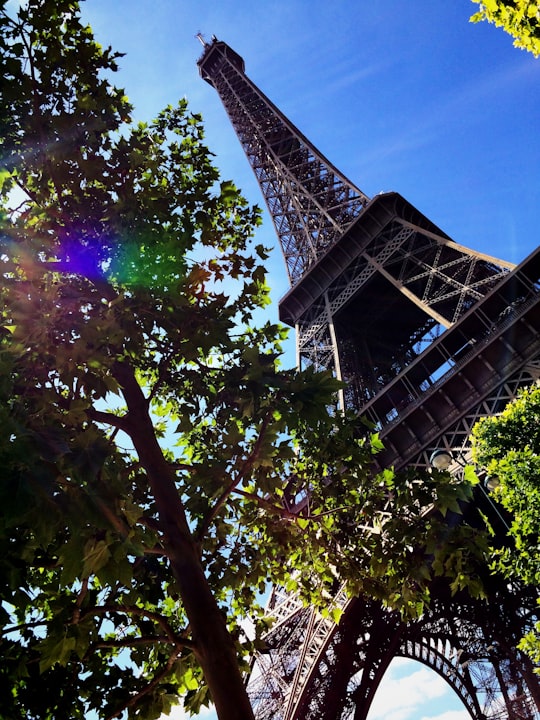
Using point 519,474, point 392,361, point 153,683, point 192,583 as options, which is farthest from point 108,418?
point 392,361

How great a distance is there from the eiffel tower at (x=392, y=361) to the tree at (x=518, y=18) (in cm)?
923

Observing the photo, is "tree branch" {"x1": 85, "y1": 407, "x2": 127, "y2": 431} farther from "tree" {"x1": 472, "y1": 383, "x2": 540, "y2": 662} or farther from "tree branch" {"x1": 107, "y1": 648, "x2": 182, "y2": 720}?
"tree" {"x1": 472, "y1": 383, "x2": 540, "y2": 662}

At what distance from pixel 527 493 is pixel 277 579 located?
7388 millimetres

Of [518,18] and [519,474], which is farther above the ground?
[518,18]

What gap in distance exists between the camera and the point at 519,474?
486 inches

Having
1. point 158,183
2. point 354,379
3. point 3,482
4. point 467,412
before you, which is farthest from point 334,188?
point 3,482

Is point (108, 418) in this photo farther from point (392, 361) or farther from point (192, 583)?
point (392, 361)

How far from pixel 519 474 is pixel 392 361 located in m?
21.3

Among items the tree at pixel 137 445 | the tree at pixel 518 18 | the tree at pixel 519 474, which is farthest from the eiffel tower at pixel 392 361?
the tree at pixel 518 18

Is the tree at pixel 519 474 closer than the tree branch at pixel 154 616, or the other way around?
the tree branch at pixel 154 616

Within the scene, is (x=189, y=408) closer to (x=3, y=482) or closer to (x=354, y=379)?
(x=3, y=482)

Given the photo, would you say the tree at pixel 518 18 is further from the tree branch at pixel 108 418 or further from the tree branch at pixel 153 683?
the tree branch at pixel 153 683

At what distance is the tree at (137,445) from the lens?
11.7ft

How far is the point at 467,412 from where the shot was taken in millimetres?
20125
